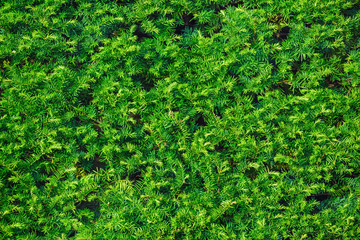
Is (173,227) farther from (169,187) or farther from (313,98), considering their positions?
(313,98)

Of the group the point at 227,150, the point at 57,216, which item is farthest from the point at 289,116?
the point at 57,216

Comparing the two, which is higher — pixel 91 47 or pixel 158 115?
pixel 91 47

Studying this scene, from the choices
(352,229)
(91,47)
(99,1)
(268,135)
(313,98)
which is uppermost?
(99,1)

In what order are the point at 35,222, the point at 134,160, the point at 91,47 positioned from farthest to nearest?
the point at 91,47
the point at 134,160
the point at 35,222

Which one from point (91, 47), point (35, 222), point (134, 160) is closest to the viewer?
point (35, 222)

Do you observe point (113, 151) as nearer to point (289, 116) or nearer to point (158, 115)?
point (158, 115)

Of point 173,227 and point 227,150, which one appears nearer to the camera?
point 173,227
